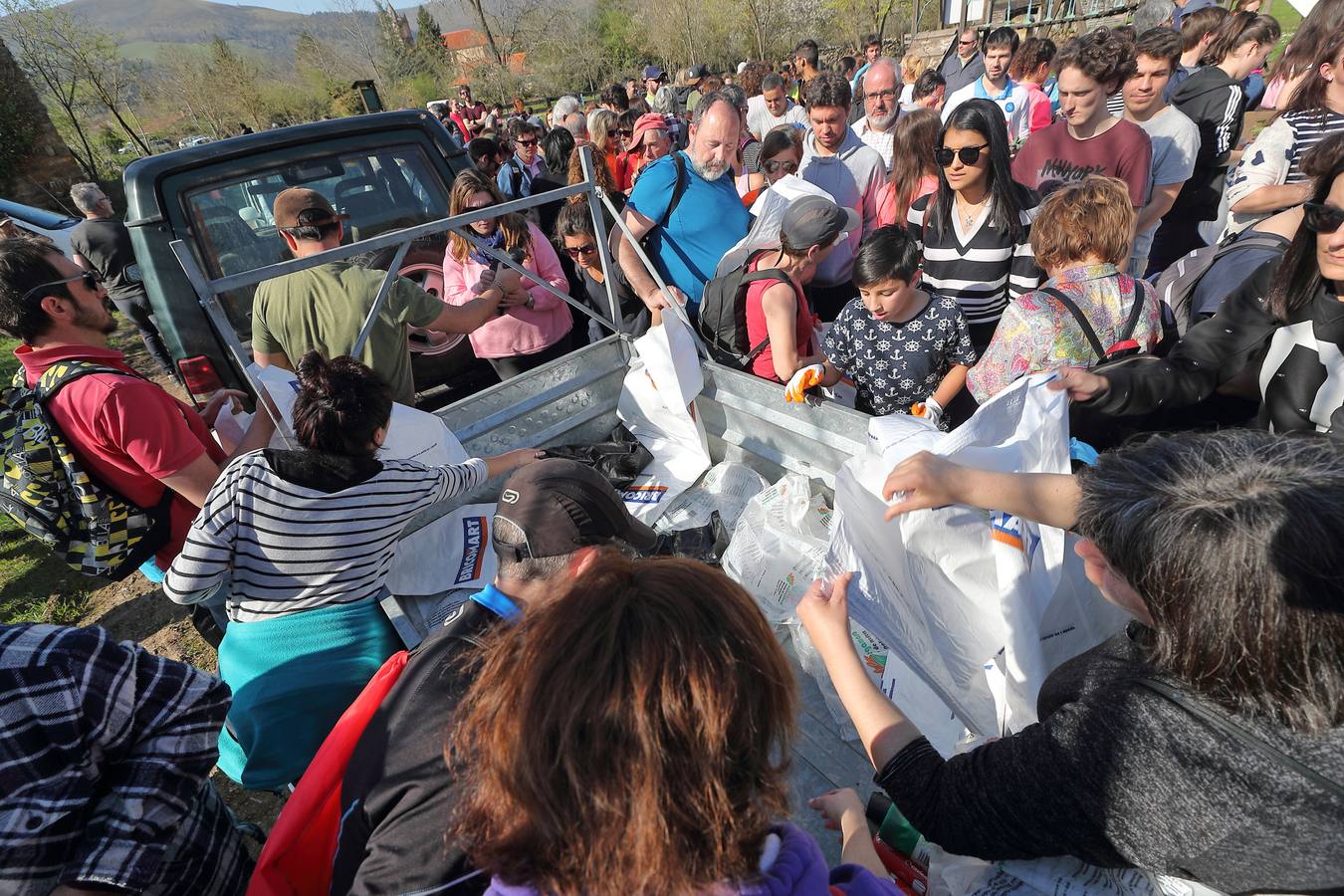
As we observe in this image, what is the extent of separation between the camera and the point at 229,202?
10.1 ft

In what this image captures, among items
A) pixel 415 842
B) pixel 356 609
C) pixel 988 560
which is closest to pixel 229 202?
pixel 356 609

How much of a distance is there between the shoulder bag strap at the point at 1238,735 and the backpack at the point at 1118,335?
135cm

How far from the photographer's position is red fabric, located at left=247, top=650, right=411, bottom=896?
121 cm

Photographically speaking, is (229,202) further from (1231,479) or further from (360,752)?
(1231,479)

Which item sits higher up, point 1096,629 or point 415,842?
point 415,842

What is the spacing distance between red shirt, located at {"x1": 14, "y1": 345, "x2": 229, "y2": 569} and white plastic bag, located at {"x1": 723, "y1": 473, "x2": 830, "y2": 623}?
178 centimetres

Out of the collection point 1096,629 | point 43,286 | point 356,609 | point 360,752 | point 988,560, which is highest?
point 43,286

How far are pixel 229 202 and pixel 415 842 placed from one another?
3.25 meters

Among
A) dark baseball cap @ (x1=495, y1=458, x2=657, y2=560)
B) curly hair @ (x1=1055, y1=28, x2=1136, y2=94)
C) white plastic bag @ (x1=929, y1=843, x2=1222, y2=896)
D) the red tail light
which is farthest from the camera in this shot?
curly hair @ (x1=1055, y1=28, x2=1136, y2=94)

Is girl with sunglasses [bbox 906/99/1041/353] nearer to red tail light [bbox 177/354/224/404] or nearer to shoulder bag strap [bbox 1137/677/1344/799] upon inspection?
shoulder bag strap [bbox 1137/677/1344/799]

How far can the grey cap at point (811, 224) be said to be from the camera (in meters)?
2.40

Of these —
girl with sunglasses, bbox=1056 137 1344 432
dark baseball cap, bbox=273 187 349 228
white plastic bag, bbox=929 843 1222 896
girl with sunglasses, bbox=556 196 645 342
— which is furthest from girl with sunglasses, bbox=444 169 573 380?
white plastic bag, bbox=929 843 1222 896

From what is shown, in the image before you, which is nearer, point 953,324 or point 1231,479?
point 1231,479

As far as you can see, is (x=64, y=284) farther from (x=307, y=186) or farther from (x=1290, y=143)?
(x=1290, y=143)
